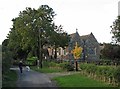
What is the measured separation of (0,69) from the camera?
2222cm

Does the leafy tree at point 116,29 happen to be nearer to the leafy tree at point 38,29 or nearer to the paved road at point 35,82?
the leafy tree at point 38,29

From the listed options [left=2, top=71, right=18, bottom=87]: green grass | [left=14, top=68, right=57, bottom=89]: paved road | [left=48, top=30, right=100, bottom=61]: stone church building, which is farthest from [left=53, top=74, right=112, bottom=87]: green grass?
[left=48, top=30, right=100, bottom=61]: stone church building

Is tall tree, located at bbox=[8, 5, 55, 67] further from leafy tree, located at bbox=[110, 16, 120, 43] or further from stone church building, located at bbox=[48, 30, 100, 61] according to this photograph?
stone church building, located at bbox=[48, 30, 100, 61]

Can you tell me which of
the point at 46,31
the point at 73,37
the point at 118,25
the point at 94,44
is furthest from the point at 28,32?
the point at 94,44

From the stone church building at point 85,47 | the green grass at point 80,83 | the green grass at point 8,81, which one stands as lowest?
the green grass at point 80,83

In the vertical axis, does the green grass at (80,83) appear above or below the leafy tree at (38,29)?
below

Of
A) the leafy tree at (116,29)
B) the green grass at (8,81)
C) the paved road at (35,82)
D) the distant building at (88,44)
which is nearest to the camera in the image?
the green grass at (8,81)

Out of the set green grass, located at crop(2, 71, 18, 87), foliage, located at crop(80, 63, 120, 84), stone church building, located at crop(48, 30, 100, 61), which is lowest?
green grass, located at crop(2, 71, 18, 87)

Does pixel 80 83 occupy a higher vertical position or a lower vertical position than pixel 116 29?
lower

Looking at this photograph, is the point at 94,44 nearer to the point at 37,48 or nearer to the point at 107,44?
the point at 107,44

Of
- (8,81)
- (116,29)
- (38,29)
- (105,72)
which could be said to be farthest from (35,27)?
(105,72)

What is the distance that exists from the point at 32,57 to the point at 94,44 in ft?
129

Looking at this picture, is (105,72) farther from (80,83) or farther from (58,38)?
(58,38)

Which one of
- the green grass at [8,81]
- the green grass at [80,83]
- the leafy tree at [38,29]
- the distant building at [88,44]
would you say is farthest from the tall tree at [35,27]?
the green grass at [80,83]
